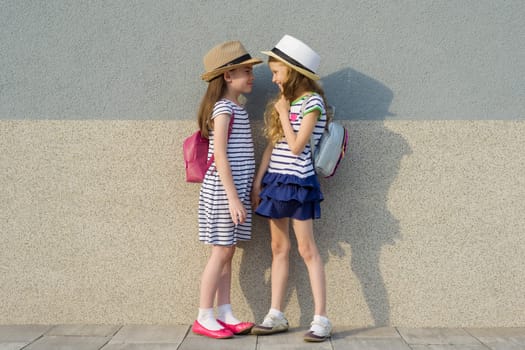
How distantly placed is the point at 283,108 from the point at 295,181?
46 centimetres

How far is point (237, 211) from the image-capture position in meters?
3.95

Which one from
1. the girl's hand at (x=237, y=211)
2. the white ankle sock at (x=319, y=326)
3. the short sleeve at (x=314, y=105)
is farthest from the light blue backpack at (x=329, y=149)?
the white ankle sock at (x=319, y=326)

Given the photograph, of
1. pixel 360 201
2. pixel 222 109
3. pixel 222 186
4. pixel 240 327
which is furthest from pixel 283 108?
pixel 240 327

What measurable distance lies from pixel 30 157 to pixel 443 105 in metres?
2.77

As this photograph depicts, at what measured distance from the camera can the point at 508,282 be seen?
4348mm

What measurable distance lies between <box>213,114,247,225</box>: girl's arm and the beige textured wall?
0.46 meters

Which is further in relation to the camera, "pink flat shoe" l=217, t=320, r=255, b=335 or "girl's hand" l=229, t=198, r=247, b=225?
"pink flat shoe" l=217, t=320, r=255, b=335

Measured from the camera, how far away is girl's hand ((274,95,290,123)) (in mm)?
4004

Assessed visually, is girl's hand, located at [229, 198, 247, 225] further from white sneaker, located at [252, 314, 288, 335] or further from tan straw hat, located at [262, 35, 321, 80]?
tan straw hat, located at [262, 35, 321, 80]

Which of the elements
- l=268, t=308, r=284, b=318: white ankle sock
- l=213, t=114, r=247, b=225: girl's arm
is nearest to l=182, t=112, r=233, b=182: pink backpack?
l=213, t=114, r=247, b=225: girl's arm

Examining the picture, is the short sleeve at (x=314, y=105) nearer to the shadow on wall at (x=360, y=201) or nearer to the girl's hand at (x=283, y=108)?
the girl's hand at (x=283, y=108)

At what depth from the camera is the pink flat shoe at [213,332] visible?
4070mm

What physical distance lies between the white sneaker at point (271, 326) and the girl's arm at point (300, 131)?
1073mm

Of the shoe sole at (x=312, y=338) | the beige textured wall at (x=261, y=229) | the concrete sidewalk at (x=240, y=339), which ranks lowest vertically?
the concrete sidewalk at (x=240, y=339)
